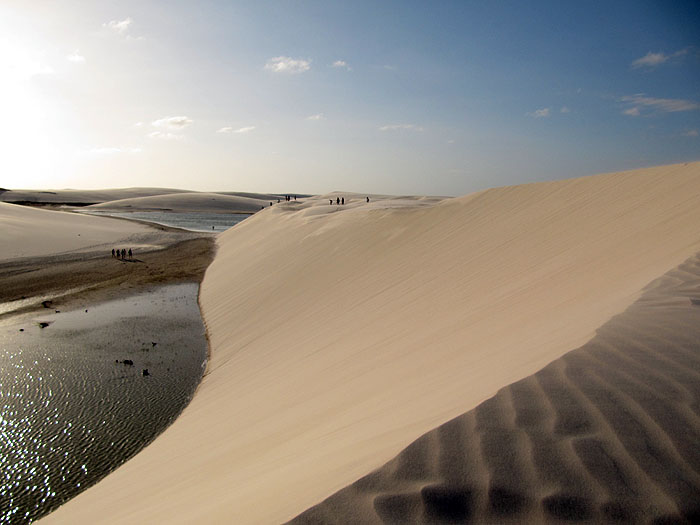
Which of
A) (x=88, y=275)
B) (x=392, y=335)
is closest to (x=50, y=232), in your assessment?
(x=88, y=275)

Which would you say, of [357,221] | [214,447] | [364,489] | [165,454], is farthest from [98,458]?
[357,221]

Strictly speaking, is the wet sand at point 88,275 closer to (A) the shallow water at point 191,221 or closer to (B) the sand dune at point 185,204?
(A) the shallow water at point 191,221

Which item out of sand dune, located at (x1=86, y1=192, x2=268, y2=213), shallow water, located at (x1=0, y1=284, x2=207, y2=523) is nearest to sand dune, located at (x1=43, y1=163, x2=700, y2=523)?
shallow water, located at (x1=0, y1=284, x2=207, y2=523)

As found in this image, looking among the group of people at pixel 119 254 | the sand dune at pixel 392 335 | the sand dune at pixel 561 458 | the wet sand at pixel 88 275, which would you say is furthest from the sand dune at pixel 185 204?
the sand dune at pixel 561 458

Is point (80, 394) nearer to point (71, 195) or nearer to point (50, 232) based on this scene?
point (50, 232)

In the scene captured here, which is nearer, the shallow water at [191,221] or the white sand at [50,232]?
the white sand at [50,232]

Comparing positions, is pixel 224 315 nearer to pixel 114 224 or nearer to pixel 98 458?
pixel 98 458
